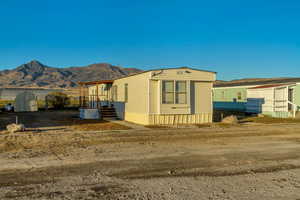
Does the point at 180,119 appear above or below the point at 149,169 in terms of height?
above

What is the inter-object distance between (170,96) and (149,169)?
9.53 m

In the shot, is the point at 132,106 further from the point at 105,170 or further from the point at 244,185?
the point at 244,185

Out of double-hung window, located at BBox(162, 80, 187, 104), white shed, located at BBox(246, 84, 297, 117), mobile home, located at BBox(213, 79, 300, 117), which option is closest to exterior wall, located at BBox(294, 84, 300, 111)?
mobile home, located at BBox(213, 79, 300, 117)

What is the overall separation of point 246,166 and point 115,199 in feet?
11.4

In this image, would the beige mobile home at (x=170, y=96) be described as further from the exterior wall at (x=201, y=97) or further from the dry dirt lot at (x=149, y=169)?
the dry dirt lot at (x=149, y=169)

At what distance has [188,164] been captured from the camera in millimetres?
6371

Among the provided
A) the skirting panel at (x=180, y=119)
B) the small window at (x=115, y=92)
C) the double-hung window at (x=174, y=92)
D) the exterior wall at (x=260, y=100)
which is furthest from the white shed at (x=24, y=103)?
the exterior wall at (x=260, y=100)

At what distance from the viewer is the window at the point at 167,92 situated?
49.4 ft

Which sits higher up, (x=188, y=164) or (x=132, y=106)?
(x=132, y=106)

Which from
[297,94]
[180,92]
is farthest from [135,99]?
[297,94]

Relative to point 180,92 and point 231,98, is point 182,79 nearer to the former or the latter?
point 180,92

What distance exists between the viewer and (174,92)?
15188 millimetres

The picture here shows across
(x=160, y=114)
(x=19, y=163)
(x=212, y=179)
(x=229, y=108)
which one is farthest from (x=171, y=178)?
(x=229, y=108)

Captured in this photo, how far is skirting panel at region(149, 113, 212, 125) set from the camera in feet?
49.4
